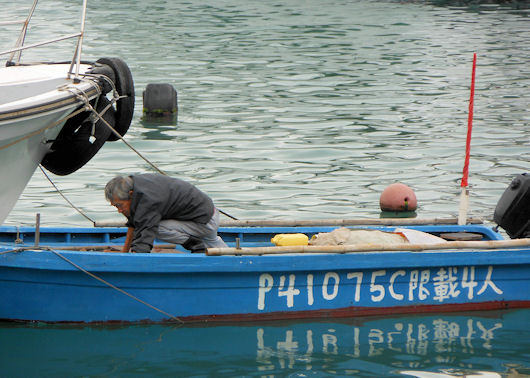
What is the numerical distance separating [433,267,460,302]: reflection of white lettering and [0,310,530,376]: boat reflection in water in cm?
23

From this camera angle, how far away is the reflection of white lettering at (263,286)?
7.99 metres

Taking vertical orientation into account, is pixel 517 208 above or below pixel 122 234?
above

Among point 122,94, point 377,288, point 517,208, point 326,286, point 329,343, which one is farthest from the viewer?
point 122,94

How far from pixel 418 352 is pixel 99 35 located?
76.1 feet

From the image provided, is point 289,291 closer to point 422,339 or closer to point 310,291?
point 310,291

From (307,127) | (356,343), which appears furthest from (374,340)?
(307,127)

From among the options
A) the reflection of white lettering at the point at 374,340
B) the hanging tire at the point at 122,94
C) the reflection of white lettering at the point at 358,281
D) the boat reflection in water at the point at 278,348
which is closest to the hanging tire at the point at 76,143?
the hanging tire at the point at 122,94

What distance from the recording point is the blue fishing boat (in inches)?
304

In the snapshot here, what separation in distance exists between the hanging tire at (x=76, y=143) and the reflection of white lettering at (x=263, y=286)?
229 cm

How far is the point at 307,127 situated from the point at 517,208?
8.40m

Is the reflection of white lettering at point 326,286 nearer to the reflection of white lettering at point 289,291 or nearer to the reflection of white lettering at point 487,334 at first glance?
the reflection of white lettering at point 289,291

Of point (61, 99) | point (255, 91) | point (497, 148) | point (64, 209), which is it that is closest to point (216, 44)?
point (255, 91)

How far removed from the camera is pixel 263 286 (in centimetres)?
804

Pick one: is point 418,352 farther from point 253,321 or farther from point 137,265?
point 137,265
